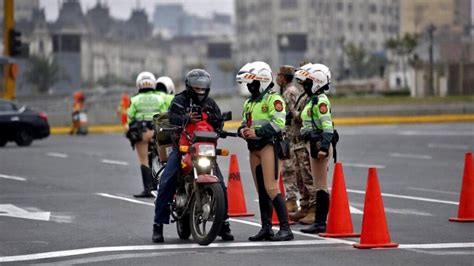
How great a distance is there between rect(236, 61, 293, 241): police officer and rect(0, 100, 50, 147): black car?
2637 cm

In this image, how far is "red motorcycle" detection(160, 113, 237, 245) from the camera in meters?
13.8

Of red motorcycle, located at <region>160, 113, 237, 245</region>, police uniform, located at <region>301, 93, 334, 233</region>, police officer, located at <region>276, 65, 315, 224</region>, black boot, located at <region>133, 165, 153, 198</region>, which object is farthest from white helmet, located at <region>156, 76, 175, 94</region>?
red motorcycle, located at <region>160, 113, 237, 245</region>

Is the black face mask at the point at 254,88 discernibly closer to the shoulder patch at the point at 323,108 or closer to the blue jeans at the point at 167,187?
the shoulder patch at the point at 323,108

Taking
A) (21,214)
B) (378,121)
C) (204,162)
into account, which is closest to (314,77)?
(204,162)

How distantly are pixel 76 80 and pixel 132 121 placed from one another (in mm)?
107613

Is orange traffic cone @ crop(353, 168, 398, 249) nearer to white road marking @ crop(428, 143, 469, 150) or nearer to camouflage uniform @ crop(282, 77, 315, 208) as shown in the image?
camouflage uniform @ crop(282, 77, 315, 208)

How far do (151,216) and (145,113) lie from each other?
353 cm

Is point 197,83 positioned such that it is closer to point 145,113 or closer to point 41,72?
point 145,113

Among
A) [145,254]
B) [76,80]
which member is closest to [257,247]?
[145,254]

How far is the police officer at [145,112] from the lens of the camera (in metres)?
21.0

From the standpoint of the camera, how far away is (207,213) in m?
14.0

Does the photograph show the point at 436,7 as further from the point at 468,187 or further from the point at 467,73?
the point at 468,187

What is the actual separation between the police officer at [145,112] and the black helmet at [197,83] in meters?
6.46

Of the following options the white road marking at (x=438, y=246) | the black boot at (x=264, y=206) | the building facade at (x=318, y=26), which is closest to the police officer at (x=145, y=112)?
the black boot at (x=264, y=206)
